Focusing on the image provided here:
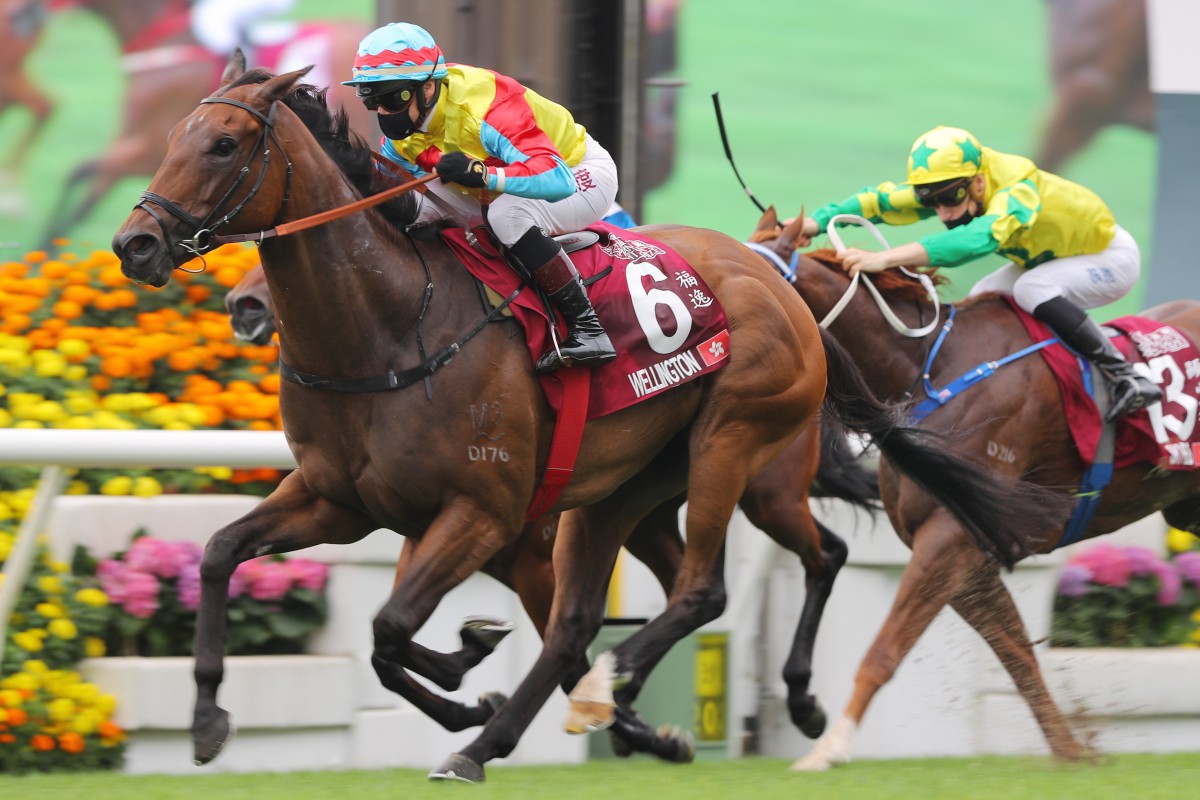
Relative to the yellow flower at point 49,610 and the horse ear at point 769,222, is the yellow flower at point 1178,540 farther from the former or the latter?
the yellow flower at point 49,610

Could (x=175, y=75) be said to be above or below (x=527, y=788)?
above

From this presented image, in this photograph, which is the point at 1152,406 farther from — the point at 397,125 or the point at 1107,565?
the point at 397,125

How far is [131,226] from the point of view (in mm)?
3951

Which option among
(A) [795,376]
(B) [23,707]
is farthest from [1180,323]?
(B) [23,707]

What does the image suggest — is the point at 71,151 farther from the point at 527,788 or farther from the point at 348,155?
the point at 527,788

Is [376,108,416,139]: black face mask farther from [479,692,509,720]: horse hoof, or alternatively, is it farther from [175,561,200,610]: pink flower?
[479,692,509,720]: horse hoof

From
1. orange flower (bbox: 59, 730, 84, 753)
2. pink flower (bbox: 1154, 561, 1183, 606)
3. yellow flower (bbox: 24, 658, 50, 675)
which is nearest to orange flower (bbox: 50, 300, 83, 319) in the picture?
yellow flower (bbox: 24, 658, 50, 675)

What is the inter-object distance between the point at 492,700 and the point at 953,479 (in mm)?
1601

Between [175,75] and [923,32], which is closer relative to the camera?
[175,75]

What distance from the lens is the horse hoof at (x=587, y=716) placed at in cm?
464

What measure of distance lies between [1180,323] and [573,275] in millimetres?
2764

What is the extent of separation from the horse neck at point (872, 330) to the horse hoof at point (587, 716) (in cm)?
175

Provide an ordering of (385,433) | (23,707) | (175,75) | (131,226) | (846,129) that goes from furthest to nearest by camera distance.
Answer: (846,129) → (175,75) → (23,707) → (385,433) → (131,226)

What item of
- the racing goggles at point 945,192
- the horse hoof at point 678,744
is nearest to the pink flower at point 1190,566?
the racing goggles at point 945,192
